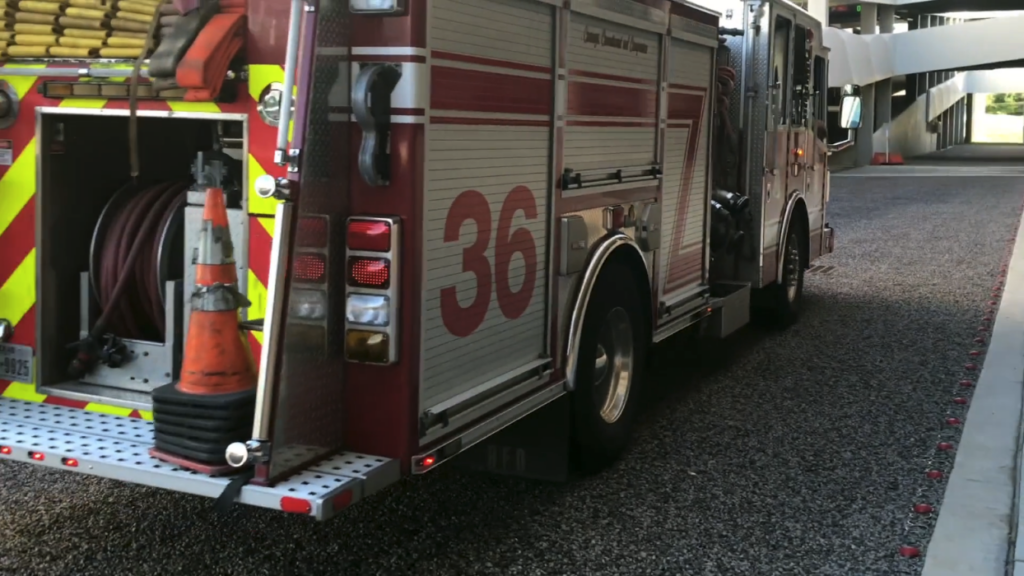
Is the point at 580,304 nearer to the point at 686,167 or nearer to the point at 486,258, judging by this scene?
the point at 486,258

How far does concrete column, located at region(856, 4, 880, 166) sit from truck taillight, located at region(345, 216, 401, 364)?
3592 centimetres

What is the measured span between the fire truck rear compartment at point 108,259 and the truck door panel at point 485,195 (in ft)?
2.77

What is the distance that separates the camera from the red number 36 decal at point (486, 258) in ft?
12.4

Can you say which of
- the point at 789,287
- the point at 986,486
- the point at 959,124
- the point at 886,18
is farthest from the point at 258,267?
the point at 959,124

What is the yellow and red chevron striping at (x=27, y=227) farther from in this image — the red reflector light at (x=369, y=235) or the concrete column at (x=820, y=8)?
the concrete column at (x=820, y=8)

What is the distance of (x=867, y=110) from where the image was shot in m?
40.6

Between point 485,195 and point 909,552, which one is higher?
point 485,195

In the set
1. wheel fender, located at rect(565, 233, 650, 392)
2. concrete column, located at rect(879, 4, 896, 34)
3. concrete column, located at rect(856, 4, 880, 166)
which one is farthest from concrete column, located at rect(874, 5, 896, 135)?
wheel fender, located at rect(565, 233, 650, 392)

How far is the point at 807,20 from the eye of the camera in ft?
27.8

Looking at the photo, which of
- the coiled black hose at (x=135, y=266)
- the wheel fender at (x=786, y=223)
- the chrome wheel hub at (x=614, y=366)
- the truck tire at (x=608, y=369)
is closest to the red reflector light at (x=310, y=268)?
the coiled black hose at (x=135, y=266)

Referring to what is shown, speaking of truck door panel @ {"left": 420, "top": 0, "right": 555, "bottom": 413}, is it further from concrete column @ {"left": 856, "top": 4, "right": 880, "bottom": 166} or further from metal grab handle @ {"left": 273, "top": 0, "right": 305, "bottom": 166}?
concrete column @ {"left": 856, "top": 4, "right": 880, "bottom": 166}

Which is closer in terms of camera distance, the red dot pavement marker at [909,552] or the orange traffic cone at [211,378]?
the orange traffic cone at [211,378]

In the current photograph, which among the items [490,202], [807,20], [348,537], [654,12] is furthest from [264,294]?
[807,20]

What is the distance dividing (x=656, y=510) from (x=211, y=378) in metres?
2.06
